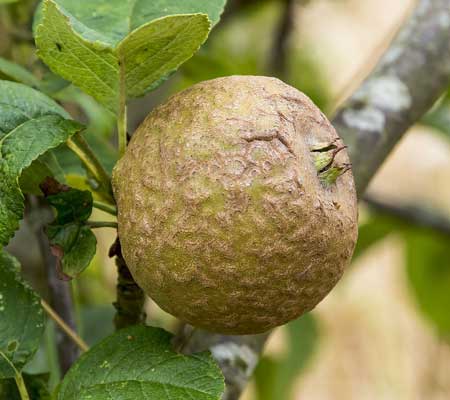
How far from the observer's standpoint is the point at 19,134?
95 centimetres

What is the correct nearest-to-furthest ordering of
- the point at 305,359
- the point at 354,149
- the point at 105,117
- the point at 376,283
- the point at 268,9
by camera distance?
the point at 354,149, the point at 105,117, the point at 305,359, the point at 268,9, the point at 376,283

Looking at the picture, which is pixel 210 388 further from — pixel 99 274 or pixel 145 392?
pixel 99 274

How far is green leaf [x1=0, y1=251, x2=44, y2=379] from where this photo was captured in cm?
102

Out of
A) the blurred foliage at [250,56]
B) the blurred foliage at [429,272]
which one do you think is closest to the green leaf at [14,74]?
the blurred foliage at [250,56]

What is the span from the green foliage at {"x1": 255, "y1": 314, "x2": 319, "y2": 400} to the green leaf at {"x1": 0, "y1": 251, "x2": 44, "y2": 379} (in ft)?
4.06

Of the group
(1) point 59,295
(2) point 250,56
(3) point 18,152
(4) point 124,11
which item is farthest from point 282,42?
(3) point 18,152

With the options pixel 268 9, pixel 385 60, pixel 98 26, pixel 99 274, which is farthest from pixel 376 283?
pixel 98 26

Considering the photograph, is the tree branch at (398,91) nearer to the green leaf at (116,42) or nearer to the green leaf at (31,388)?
the green leaf at (116,42)

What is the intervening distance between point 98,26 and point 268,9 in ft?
7.31

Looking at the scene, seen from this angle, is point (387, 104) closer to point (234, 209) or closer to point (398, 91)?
point (398, 91)

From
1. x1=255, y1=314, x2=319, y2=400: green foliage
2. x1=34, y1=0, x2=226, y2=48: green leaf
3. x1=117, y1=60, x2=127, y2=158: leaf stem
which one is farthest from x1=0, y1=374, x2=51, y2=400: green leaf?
x1=255, y1=314, x2=319, y2=400: green foliage

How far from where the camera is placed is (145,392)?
94 cm

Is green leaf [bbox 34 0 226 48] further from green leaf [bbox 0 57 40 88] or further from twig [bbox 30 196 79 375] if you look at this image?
twig [bbox 30 196 79 375]

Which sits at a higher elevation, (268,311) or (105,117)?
(268,311)
